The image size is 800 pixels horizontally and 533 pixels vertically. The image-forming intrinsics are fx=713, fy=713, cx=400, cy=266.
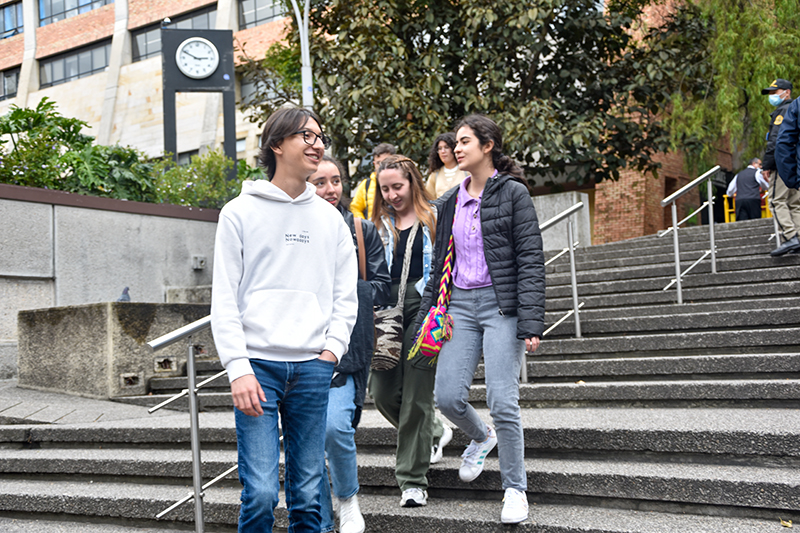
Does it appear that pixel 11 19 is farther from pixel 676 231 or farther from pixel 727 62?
pixel 676 231

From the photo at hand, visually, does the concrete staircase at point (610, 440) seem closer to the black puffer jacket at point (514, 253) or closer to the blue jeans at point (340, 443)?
the blue jeans at point (340, 443)

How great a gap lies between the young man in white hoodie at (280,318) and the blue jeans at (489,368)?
90cm

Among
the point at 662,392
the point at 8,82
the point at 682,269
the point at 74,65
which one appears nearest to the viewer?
the point at 662,392

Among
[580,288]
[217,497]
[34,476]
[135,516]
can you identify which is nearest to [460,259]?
[217,497]

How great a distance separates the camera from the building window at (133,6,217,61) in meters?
31.6

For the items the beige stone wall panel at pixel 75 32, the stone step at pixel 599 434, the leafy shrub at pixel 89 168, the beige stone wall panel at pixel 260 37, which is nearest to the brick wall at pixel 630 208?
the leafy shrub at pixel 89 168

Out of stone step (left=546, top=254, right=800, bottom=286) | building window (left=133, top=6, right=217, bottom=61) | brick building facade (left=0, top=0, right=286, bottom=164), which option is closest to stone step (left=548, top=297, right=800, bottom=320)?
stone step (left=546, top=254, right=800, bottom=286)

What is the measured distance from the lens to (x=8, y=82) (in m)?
36.9

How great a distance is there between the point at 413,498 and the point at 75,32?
121 feet

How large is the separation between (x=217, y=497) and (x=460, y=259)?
7.13 ft

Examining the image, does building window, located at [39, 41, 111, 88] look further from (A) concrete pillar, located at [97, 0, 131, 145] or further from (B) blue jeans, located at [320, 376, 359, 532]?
(B) blue jeans, located at [320, 376, 359, 532]

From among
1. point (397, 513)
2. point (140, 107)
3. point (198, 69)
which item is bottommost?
point (397, 513)

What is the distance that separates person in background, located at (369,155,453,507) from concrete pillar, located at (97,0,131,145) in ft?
101

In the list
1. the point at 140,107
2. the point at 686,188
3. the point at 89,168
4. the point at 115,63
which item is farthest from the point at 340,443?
the point at 115,63
